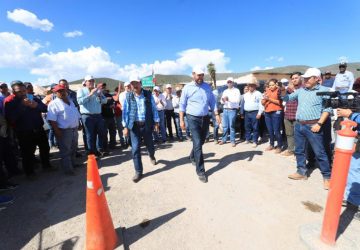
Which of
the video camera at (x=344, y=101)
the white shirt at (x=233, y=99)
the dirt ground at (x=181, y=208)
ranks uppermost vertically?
the video camera at (x=344, y=101)

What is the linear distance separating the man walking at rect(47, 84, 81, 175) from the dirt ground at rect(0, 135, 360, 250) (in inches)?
18.4

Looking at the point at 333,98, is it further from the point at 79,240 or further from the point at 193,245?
the point at 79,240

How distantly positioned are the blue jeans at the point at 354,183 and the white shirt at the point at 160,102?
19.6ft

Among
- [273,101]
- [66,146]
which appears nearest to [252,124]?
[273,101]

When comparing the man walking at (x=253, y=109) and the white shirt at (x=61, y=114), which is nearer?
the white shirt at (x=61, y=114)

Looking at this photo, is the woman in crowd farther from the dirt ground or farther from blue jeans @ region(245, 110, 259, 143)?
the dirt ground

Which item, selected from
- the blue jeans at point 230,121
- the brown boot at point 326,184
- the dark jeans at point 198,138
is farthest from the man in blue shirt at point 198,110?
the blue jeans at point 230,121

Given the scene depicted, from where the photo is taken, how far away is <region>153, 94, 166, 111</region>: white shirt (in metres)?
8.34

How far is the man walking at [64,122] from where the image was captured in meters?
5.13

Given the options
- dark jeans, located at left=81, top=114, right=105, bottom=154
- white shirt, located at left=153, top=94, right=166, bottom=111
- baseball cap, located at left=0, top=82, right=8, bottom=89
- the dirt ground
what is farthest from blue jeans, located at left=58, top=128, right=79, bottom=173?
Answer: white shirt, located at left=153, top=94, right=166, bottom=111

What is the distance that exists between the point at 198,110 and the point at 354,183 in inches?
107

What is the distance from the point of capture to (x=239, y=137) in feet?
29.1

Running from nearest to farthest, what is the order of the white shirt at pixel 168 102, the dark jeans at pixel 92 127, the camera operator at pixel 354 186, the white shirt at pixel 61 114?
the camera operator at pixel 354 186
the white shirt at pixel 61 114
the dark jeans at pixel 92 127
the white shirt at pixel 168 102

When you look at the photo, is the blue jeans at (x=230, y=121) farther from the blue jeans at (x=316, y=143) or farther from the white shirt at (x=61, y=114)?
the white shirt at (x=61, y=114)
